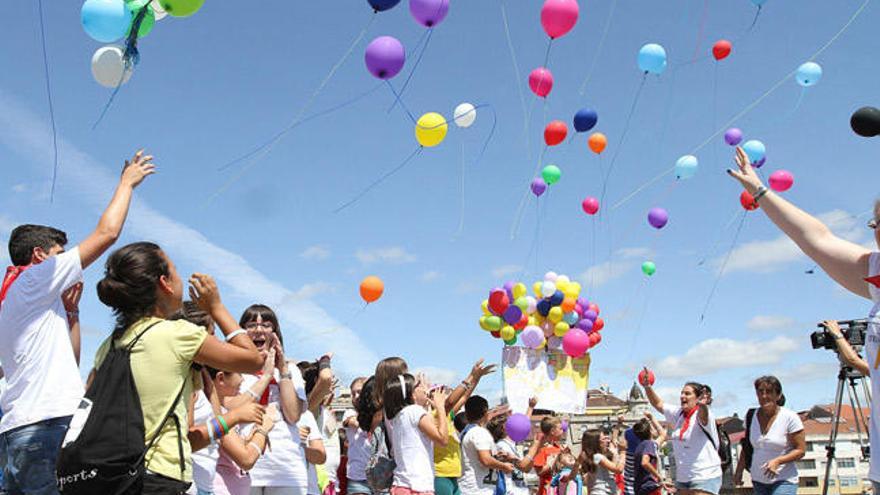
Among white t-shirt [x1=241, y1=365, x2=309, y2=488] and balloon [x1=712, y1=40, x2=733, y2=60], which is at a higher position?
balloon [x1=712, y1=40, x2=733, y2=60]

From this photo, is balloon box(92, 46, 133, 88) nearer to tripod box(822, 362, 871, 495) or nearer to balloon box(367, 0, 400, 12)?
balloon box(367, 0, 400, 12)

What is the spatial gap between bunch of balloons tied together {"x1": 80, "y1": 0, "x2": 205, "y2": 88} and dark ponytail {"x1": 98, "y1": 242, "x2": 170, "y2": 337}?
2.72 meters

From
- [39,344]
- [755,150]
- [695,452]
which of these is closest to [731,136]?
[755,150]

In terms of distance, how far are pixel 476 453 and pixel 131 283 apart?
4.55 meters

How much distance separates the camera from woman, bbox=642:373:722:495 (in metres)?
6.71

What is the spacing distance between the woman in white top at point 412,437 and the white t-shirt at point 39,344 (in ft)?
6.86

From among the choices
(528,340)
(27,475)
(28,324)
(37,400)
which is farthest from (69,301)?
(528,340)

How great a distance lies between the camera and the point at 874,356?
212cm

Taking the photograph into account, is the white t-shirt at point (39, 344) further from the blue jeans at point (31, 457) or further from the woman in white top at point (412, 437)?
the woman in white top at point (412, 437)

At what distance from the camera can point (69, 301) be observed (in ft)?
10.5

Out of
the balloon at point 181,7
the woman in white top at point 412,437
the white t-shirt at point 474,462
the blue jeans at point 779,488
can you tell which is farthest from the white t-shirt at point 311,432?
the blue jeans at point 779,488

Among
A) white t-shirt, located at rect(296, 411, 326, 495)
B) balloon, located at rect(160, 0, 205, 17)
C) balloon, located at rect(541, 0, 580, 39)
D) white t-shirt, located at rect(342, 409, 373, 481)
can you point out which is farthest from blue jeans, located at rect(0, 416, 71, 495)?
balloon, located at rect(541, 0, 580, 39)

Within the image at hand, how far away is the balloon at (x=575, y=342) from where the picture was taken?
13508 mm

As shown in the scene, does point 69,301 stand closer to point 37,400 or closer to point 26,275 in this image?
point 26,275
